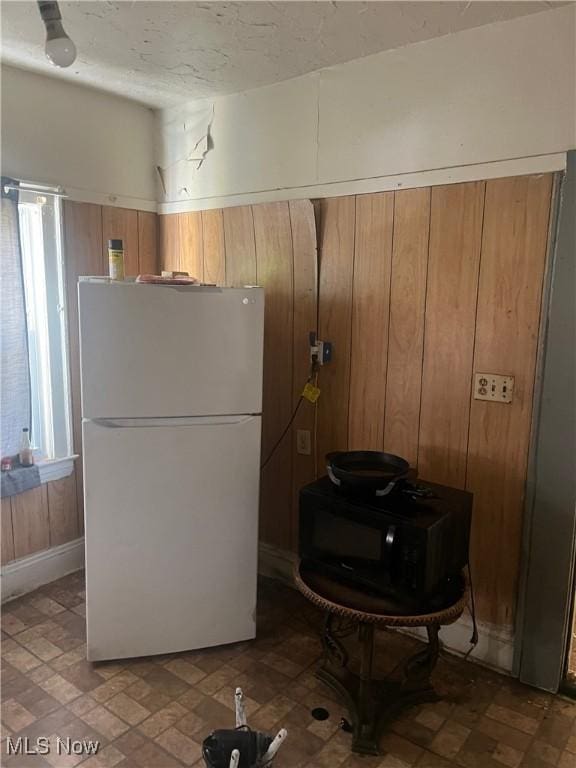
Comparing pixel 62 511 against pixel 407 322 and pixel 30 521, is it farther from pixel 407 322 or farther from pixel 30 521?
pixel 407 322

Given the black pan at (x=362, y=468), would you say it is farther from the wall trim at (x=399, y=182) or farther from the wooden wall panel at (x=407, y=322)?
the wall trim at (x=399, y=182)

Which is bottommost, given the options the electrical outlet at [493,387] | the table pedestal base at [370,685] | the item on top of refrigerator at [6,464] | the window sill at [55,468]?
the table pedestal base at [370,685]

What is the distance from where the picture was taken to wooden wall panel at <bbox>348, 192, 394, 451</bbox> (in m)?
2.36

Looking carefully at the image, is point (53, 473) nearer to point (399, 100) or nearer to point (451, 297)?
point (451, 297)

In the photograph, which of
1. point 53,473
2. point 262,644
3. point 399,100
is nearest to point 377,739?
point 262,644

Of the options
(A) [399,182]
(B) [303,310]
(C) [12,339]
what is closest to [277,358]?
(B) [303,310]

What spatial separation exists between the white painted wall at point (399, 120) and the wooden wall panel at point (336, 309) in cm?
13

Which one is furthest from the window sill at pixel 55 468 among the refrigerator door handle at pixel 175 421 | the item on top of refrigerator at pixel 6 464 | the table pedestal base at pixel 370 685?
the table pedestal base at pixel 370 685

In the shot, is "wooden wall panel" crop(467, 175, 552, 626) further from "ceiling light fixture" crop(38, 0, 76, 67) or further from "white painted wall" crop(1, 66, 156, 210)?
"white painted wall" crop(1, 66, 156, 210)

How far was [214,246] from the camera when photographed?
2.98m

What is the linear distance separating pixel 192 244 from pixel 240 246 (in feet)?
1.22

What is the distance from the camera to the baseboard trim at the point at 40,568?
2701 millimetres

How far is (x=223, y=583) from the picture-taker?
232cm

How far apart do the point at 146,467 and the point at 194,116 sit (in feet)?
6.29
